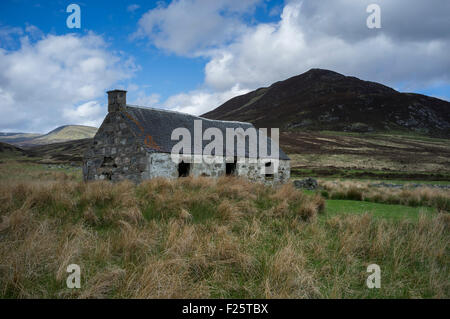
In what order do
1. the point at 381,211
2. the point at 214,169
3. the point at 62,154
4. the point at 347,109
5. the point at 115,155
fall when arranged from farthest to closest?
the point at 347,109 < the point at 62,154 < the point at 214,169 < the point at 115,155 < the point at 381,211

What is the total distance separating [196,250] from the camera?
3.76 meters

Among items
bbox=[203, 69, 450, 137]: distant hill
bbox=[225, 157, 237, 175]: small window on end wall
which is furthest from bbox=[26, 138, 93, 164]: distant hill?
bbox=[203, 69, 450, 137]: distant hill

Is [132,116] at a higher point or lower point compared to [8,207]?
higher

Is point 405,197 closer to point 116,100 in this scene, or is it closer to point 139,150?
point 139,150

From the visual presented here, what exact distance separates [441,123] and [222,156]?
100814mm

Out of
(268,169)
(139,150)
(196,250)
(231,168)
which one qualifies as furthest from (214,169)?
(196,250)

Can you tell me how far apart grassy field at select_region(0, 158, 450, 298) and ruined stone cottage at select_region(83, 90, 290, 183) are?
19.4ft

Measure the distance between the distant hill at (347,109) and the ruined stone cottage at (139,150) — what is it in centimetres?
7260

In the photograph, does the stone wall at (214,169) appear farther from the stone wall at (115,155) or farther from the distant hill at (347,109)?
the distant hill at (347,109)

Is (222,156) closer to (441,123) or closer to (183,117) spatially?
(183,117)

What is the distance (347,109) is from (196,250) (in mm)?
101733

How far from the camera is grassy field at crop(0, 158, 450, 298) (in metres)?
2.97
